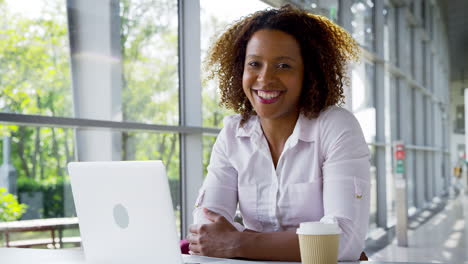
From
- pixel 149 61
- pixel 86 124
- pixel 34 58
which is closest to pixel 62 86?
pixel 34 58

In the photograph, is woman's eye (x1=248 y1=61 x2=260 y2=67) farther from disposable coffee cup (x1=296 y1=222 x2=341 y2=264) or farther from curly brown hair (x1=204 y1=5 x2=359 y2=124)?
disposable coffee cup (x1=296 y1=222 x2=341 y2=264)

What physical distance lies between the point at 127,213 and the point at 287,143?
0.68m

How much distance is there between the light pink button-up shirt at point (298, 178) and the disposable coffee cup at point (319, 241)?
345 millimetres

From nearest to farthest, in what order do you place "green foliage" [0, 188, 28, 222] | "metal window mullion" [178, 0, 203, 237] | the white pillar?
"green foliage" [0, 188, 28, 222], the white pillar, "metal window mullion" [178, 0, 203, 237]

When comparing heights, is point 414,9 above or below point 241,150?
above

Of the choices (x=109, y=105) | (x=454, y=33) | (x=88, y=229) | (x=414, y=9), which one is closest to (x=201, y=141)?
(x=109, y=105)

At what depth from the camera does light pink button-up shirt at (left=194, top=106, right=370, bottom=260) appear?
1.60m

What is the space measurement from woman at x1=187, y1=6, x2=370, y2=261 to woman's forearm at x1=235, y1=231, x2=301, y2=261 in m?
0.08

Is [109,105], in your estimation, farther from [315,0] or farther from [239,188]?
[315,0]

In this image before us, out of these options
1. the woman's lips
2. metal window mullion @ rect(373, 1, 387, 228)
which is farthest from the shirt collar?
metal window mullion @ rect(373, 1, 387, 228)

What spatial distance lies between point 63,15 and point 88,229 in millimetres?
1939

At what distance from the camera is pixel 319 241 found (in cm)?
116

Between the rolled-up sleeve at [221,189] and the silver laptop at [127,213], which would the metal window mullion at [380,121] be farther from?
the silver laptop at [127,213]

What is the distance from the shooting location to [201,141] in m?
3.56
